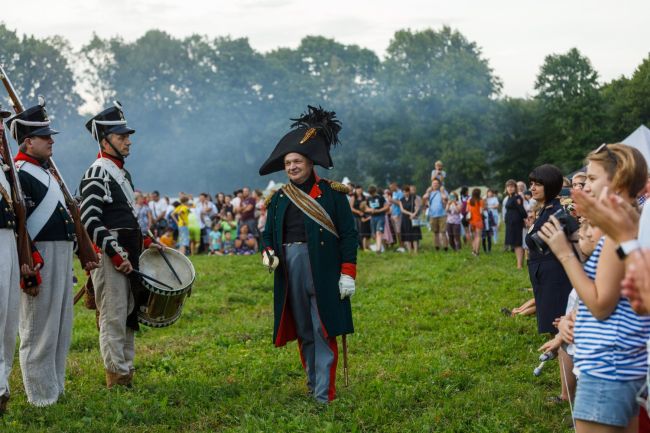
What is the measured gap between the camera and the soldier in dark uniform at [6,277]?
Result: 6.85 meters

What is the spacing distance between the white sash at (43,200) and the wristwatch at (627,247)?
513 cm

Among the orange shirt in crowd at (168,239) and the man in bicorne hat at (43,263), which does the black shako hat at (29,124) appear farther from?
the orange shirt in crowd at (168,239)

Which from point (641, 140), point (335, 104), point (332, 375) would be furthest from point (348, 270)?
point (335, 104)

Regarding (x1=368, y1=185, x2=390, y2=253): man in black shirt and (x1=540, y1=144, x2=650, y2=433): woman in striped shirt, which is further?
(x1=368, y1=185, x2=390, y2=253): man in black shirt

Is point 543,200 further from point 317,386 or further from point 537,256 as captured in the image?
point 317,386

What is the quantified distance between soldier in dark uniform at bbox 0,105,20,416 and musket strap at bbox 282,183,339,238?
2284 mm

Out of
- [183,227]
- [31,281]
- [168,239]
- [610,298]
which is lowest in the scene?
[168,239]

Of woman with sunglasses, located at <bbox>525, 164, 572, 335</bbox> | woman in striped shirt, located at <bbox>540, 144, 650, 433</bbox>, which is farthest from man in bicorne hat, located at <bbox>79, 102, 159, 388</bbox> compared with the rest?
woman in striped shirt, located at <bbox>540, 144, 650, 433</bbox>

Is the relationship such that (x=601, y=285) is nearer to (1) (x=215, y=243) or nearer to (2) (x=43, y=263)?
(2) (x=43, y=263)

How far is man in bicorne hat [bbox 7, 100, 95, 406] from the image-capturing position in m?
7.44

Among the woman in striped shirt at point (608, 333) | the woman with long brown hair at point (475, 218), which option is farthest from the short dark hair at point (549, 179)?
the woman with long brown hair at point (475, 218)

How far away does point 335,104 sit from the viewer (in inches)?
3046

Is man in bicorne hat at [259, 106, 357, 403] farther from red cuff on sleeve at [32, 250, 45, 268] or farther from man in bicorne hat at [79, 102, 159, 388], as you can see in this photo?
red cuff on sleeve at [32, 250, 45, 268]

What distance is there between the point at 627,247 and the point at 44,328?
5261 mm
